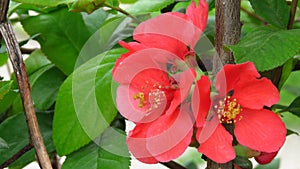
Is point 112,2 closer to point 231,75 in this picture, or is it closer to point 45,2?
point 45,2

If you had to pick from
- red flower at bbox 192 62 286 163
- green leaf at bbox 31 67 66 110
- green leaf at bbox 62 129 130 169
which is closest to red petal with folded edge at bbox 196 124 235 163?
red flower at bbox 192 62 286 163

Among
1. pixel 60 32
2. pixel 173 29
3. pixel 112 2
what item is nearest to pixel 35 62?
pixel 60 32

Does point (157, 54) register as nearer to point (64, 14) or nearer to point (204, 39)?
point (204, 39)

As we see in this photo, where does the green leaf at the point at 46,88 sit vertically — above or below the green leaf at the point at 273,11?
below

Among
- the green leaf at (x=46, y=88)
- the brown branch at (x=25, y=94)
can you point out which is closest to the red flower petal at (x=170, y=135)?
the brown branch at (x=25, y=94)

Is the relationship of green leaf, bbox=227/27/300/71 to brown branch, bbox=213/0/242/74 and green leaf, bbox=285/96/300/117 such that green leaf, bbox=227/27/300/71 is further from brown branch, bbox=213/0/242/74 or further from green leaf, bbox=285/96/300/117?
green leaf, bbox=285/96/300/117

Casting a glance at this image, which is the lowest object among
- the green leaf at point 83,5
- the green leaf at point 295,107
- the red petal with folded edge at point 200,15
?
the green leaf at point 295,107

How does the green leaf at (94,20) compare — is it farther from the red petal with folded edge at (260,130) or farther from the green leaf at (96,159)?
the red petal with folded edge at (260,130)

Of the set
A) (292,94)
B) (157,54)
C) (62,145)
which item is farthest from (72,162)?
(292,94)
